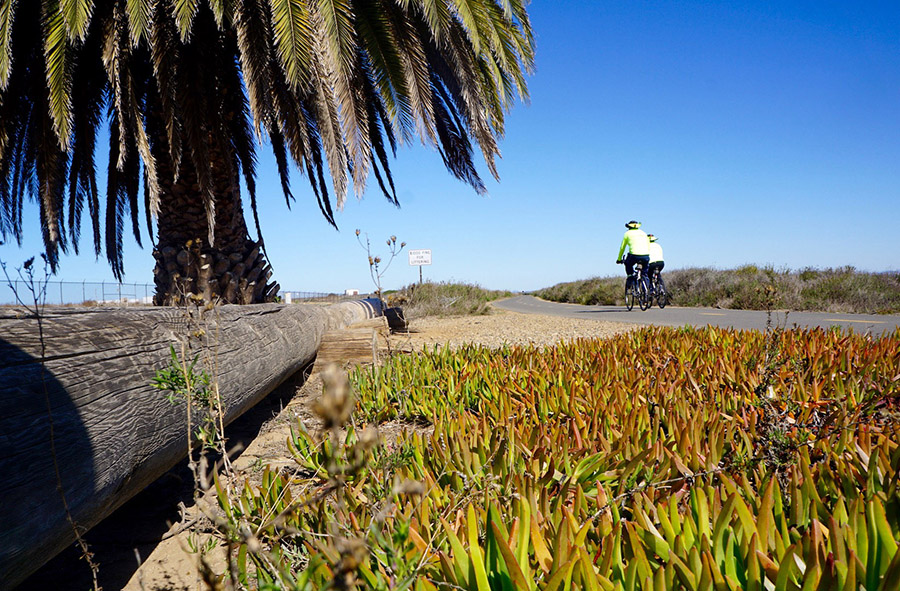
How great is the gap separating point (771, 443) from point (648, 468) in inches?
24.4

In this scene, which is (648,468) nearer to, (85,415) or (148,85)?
(85,415)

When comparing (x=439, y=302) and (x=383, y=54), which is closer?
(x=383, y=54)

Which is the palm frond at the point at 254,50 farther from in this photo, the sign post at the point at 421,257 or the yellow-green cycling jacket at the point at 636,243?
the yellow-green cycling jacket at the point at 636,243

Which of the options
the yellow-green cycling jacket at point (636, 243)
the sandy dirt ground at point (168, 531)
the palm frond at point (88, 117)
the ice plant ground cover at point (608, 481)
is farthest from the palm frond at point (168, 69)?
the yellow-green cycling jacket at point (636, 243)

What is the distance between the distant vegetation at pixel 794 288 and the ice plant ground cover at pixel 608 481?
8.92 metres

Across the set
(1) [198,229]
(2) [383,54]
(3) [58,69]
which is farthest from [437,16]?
(3) [58,69]

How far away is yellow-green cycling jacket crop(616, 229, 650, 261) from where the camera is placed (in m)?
12.3

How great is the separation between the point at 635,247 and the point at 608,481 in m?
11.1

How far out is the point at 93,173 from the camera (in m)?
6.96

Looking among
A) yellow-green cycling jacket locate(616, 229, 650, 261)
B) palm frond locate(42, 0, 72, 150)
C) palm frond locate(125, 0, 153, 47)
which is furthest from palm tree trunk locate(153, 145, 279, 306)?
yellow-green cycling jacket locate(616, 229, 650, 261)

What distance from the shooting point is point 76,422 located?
1.58m

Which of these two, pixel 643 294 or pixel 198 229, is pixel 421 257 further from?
pixel 198 229

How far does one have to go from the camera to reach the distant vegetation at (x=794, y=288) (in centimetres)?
1288

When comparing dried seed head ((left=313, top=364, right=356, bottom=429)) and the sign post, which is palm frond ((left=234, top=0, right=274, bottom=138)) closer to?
dried seed head ((left=313, top=364, right=356, bottom=429))
